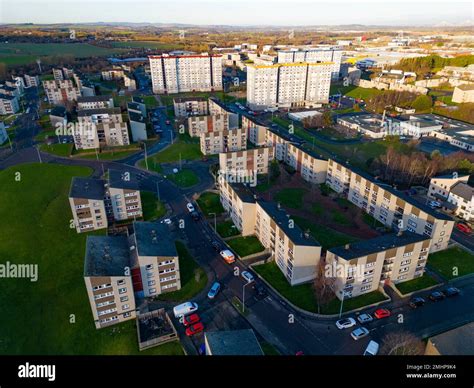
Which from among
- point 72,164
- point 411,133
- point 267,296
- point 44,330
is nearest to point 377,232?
point 267,296

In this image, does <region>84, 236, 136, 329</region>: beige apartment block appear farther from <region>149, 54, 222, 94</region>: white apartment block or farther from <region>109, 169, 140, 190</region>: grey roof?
<region>149, 54, 222, 94</region>: white apartment block

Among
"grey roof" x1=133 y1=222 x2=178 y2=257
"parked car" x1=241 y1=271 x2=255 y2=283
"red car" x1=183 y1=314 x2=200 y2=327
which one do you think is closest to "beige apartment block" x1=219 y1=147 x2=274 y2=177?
"grey roof" x1=133 y1=222 x2=178 y2=257

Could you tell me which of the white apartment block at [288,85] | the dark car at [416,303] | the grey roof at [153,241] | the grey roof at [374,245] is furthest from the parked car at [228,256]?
the white apartment block at [288,85]

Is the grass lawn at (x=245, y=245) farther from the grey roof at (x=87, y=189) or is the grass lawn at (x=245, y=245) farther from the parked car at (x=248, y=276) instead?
the grey roof at (x=87, y=189)

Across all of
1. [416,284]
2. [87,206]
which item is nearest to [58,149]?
[87,206]

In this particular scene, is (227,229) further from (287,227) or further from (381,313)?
(381,313)
